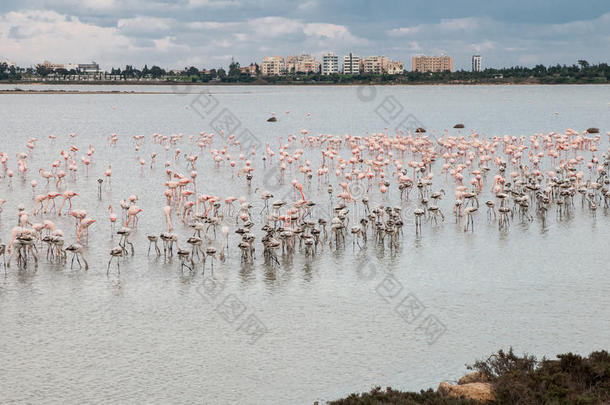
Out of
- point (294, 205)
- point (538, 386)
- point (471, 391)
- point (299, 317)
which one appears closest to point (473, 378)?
point (471, 391)

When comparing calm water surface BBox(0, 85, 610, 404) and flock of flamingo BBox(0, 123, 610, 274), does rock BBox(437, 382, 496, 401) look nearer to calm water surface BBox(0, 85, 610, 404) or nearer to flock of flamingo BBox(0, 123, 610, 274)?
calm water surface BBox(0, 85, 610, 404)

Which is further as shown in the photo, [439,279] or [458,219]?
[458,219]

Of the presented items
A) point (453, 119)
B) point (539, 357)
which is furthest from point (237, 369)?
point (453, 119)

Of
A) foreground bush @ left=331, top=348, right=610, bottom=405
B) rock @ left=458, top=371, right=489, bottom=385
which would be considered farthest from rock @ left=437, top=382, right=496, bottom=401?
rock @ left=458, top=371, right=489, bottom=385

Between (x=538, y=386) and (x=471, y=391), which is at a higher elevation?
(x=538, y=386)

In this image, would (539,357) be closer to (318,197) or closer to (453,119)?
(318,197)

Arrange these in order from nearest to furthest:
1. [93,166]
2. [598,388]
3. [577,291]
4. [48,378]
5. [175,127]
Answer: [598,388]
[48,378]
[577,291]
[93,166]
[175,127]

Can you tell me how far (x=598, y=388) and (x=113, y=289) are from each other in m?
10.3

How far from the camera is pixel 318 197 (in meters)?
28.2

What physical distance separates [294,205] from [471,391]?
519 inches

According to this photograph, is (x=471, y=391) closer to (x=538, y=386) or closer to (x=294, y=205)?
(x=538, y=386)

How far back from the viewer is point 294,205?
2323 centimetres

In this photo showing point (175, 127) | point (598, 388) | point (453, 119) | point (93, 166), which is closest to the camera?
point (598, 388)

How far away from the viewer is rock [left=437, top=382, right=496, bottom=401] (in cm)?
1044
